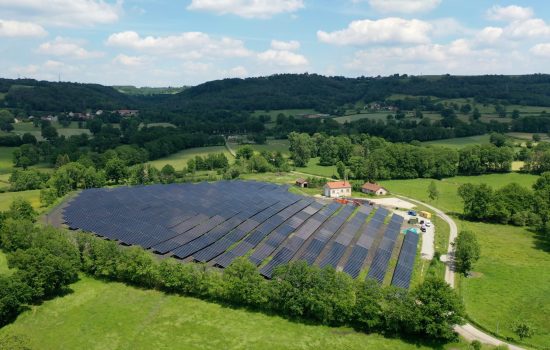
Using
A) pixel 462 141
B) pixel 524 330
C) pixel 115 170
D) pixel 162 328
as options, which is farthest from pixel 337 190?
pixel 462 141

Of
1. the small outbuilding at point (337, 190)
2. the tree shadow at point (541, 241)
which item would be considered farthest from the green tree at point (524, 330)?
the small outbuilding at point (337, 190)

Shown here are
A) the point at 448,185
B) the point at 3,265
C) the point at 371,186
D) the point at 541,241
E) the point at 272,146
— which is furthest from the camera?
the point at 272,146

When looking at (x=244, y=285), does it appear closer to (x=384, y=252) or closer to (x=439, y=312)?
(x=439, y=312)

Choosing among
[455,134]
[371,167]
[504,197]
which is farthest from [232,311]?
[455,134]

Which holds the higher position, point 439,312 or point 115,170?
point 115,170

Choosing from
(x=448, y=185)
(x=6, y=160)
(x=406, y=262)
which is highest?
(x=6, y=160)

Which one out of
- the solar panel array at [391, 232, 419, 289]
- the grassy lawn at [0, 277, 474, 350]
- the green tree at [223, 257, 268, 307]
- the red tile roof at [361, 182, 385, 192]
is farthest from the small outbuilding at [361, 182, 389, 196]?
the grassy lawn at [0, 277, 474, 350]

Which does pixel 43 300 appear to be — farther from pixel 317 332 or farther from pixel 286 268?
pixel 317 332
